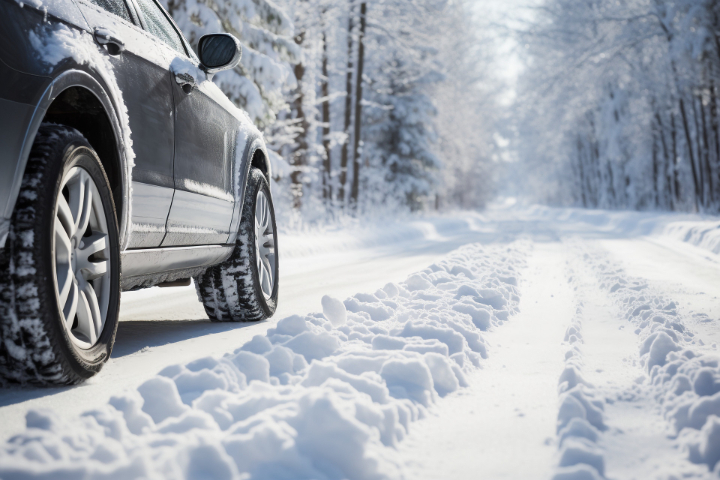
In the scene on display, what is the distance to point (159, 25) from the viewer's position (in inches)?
151

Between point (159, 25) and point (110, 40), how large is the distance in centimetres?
113

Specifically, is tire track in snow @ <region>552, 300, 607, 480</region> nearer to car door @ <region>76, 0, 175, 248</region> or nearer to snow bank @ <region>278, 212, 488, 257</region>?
car door @ <region>76, 0, 175, 248</region>

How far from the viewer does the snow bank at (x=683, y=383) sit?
2.07 meters

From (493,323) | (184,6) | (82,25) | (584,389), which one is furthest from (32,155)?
(184,6)

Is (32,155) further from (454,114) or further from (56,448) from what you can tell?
(454,114)

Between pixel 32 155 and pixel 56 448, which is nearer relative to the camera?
pixel 56 448

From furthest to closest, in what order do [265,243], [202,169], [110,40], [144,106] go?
[265,243] < [202,169] < [144,106] < [110,40]

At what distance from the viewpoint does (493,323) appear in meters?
4.55

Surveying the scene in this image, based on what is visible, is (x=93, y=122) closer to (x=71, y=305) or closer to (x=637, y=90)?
(x=71, y=305)

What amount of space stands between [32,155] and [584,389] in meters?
2.40

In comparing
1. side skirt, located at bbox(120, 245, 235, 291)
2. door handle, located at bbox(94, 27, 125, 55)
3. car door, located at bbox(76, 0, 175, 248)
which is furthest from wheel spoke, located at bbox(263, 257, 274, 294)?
door handle, located at bbox(94, 27, 125, 55)

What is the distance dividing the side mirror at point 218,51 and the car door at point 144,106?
1.82 feet

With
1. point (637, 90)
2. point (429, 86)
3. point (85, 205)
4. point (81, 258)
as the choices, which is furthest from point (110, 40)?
point (637, 90)

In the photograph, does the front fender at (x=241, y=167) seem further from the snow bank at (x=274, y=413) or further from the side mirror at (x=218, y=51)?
the snow bank at (x=274, y=413)
